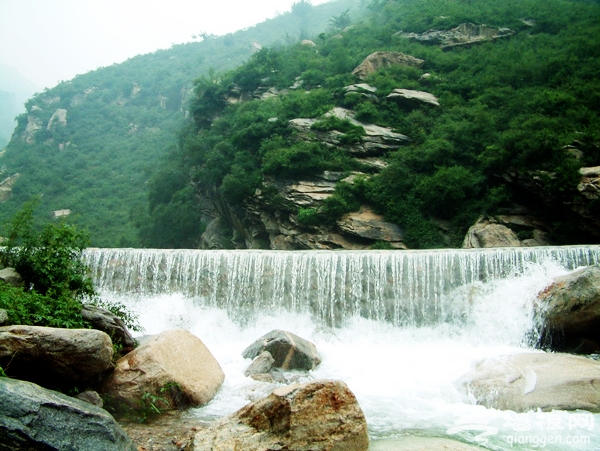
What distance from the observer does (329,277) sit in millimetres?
13781

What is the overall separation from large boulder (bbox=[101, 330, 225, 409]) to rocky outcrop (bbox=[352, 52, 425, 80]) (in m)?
28.9

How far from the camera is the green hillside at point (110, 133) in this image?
4281cm

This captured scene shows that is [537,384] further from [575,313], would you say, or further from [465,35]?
[465,35]

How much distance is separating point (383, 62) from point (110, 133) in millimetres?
38630

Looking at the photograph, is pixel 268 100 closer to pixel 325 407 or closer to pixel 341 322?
pixel 341 322

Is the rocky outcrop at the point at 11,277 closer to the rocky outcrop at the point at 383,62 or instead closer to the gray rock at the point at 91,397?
the gray rock at the point at 91,397

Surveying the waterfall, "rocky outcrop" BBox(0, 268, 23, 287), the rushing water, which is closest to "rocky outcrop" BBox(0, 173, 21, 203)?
the waterfall

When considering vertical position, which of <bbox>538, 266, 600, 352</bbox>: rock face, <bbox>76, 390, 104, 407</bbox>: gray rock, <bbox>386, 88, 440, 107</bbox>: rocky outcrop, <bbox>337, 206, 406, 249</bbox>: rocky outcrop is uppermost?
<bbox>386, 88, 440, 107</bbox>: rocky outcrop

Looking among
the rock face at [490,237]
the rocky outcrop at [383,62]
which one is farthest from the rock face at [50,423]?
the rocky outcrop at [383,62]

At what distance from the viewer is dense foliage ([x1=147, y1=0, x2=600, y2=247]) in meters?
20.0

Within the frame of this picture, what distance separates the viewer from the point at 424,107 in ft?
88.7

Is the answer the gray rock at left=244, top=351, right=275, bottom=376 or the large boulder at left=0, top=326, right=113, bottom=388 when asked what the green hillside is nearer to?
the gray rock at left=244, top=351, right=275, bottom=376

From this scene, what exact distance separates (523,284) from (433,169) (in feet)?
38.1

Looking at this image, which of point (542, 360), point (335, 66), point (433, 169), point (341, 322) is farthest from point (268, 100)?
point (542, 360)
